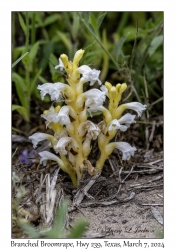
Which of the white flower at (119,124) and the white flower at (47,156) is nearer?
the white flower at (119,124)

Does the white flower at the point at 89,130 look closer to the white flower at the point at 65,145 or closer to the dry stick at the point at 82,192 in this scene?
the white flower at the point at 65,145

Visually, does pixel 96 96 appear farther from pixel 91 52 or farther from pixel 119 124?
pixel 91 52

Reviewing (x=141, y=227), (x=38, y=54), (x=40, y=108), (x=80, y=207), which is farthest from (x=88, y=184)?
(x=38, y=54)

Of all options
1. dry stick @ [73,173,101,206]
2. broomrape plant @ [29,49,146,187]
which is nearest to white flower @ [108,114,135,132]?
broomrape plant @ [29,49,146,187]

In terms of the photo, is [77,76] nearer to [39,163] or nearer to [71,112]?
[71,112]

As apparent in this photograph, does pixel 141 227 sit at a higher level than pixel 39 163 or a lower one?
lower

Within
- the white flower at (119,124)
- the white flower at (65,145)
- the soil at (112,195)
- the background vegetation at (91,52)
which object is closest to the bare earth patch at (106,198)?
the soil at (112,195)

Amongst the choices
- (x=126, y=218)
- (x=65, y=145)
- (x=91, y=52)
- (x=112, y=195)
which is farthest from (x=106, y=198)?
(x=91, y=52)
